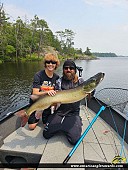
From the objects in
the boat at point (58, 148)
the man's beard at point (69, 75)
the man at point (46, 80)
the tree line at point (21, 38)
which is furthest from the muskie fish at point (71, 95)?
the tree line at point (21, 38)

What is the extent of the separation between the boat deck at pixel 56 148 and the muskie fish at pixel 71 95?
0.81 m

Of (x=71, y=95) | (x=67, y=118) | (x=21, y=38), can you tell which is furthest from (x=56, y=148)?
(x=21, y=38)

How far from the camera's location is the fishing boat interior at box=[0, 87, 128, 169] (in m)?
2.97

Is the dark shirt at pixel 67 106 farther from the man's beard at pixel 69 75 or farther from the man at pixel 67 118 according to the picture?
the man's beard at pixel 69 75

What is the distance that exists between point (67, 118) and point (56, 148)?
719 millimetres

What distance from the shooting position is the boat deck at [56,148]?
3.09 meters

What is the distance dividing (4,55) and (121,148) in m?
44.1

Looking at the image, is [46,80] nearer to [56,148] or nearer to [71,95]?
[71,95]

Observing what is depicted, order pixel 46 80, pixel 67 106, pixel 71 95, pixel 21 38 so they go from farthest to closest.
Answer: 1. pixel 21 38
2. pixel 46 80
3. pixel 67 106
4. pixel 71 95

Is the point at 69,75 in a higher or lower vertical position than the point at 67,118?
higher

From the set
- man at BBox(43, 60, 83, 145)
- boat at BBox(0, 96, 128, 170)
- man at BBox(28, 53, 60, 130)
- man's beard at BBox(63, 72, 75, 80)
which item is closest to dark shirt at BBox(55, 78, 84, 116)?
man at BBox(43, 60, 83, 145)

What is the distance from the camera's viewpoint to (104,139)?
12.5ft

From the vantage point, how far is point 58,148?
333cm

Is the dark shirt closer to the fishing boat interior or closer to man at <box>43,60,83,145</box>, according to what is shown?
man at <box>43,60,83,145</box>
